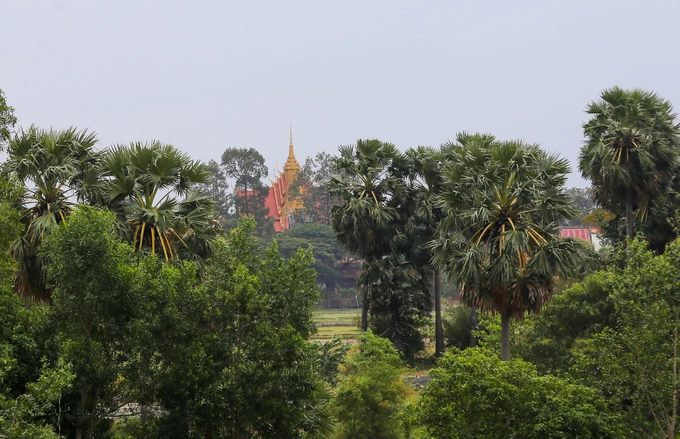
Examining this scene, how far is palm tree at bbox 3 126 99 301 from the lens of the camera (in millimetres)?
16547

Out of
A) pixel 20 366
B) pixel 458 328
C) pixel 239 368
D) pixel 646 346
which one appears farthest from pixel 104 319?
pixel 458 328

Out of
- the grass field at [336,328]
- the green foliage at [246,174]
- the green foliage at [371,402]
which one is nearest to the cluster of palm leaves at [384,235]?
the grass field at [336,328]

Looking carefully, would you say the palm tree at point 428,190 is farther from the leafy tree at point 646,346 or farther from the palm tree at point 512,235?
the leafy tree at point 646,346

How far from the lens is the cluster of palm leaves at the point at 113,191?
1680cm

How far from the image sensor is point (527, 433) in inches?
566

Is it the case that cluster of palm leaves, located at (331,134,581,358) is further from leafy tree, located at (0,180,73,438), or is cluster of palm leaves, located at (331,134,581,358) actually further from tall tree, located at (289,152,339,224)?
tall tree, located at (289,152,339,224)

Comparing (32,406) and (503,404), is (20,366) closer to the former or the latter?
(32,406)

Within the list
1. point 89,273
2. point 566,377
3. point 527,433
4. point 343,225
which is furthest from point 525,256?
point 343,225

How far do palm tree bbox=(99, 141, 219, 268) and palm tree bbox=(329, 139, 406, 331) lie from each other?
14406mm

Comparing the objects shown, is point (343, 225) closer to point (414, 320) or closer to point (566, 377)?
point (414, 320)

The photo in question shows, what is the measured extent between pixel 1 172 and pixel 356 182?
19172 millimetres

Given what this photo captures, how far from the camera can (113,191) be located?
17234 millimetres

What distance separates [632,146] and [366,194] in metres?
9.89

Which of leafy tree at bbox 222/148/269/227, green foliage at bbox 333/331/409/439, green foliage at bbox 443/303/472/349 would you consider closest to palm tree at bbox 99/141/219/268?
green foliage at bbox 333/331/409/439
